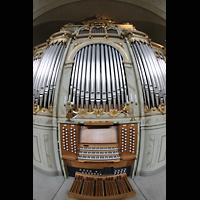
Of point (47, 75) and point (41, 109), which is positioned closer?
point (41, 109)

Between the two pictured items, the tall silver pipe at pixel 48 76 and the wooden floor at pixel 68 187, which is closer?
the wooden floor at pixel 68 187

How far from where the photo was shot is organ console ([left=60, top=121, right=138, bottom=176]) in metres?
1.57

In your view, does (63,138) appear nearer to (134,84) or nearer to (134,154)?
(134,154)

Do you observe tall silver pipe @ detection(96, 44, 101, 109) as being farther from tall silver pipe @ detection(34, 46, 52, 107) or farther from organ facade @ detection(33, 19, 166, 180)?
tall silver pipe @ detection(34, 46, 52, 107)

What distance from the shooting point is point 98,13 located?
1734 millimetres

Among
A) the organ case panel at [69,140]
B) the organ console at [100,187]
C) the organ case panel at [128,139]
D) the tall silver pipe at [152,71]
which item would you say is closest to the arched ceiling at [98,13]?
the tall silver pipe at [152,71]

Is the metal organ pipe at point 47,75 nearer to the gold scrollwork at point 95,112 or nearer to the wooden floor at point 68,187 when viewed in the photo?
the gold scrollwork at point 95,112

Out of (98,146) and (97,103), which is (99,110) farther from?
(98,146)

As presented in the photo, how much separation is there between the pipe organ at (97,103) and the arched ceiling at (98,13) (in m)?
0.17

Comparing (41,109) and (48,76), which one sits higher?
(48,76)

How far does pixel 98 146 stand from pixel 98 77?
120 centimetres

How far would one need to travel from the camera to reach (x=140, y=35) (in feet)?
6.83

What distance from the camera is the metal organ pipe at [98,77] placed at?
176cm

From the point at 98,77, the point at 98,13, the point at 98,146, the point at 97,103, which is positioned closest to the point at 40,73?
the point at 98,77
